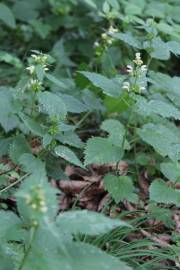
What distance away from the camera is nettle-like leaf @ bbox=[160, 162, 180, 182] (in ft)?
8.04

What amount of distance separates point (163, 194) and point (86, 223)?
93 cm

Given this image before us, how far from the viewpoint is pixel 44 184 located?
146 cm

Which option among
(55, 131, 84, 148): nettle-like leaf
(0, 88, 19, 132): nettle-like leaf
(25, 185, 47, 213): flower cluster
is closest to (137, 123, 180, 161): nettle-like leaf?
(55, 131, 84, 148): nettle-like leaf

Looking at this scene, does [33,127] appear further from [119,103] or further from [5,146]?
[119,103]

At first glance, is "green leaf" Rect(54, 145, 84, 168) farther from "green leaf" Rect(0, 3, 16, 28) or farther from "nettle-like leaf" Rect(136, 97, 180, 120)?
"green leaf" Rect(0, 3, 16, 28)

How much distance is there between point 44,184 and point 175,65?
3172mm

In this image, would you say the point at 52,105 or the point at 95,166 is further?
the point at 95,166

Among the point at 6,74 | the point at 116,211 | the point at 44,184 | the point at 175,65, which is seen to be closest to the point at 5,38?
the point at 6,74

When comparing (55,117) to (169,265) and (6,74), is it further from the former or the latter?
(6,74)

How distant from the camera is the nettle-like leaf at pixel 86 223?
4.78 feet

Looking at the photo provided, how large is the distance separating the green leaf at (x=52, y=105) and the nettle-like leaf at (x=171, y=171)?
0.53 metres

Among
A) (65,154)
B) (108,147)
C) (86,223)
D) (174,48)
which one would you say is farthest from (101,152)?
(86,223)

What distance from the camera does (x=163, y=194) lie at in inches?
92.0

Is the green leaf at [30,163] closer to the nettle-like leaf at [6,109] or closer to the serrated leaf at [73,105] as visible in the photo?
the nettle-like leaf at [6,109]
